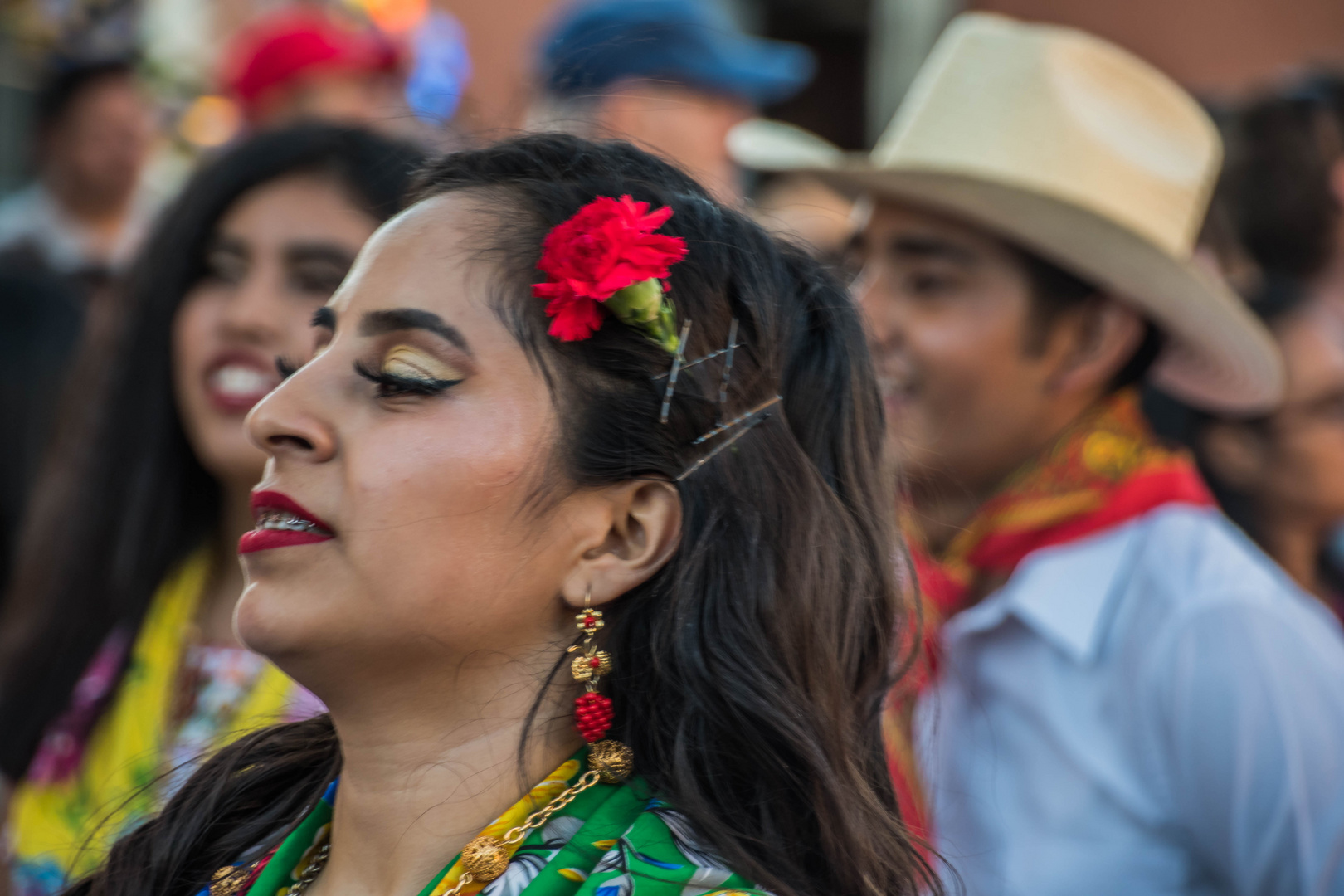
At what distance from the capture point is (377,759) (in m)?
1.66

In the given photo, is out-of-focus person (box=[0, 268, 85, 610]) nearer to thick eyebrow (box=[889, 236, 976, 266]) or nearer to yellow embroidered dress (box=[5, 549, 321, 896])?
yellow embroidered dress (box=[5, 549, 321, 896])

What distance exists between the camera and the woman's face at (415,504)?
157 cm

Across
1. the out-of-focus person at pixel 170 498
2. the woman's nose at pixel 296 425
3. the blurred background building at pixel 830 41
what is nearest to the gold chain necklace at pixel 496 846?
the woman's nose at pixel 296 425

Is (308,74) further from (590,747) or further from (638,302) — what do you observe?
(590,747)

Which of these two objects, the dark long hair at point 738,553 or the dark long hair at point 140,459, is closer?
the dark long hair at point 738,553

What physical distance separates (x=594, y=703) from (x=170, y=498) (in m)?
1.61

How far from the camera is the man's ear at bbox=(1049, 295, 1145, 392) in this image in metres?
3.26

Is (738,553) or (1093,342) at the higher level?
(738,553)

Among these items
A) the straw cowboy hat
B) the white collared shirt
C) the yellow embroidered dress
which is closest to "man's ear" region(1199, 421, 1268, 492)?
the straw cowboy hat

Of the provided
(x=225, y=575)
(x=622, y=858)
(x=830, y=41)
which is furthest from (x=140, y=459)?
(x=830, y=41)

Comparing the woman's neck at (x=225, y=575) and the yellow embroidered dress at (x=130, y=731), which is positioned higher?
the woman's neck at (x=225, y=575)

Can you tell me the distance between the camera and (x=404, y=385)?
5.33 feet

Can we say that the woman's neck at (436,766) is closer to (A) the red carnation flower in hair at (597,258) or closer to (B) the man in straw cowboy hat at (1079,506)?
(A) the red carnation flower in hair at (597,258)

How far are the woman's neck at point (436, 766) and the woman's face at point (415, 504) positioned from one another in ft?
0.08
